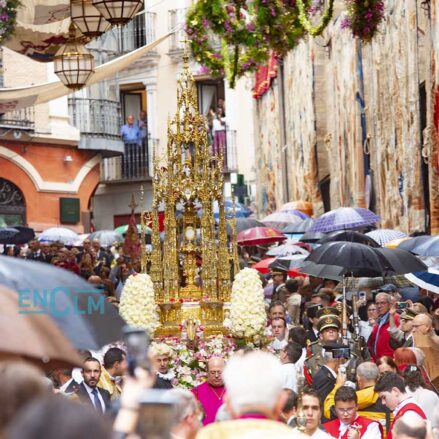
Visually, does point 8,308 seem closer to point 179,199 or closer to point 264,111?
point 179,199

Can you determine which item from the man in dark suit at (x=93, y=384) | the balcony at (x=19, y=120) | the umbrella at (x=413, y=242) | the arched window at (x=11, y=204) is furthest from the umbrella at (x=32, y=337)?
the arched window at (x=11, y=204)

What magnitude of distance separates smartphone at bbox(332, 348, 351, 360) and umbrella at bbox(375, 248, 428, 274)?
2.60 m

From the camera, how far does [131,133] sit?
144 feet

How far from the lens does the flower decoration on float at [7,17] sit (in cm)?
1505

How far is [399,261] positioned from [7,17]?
4.95 meters

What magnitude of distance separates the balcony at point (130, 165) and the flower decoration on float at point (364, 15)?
87.5 ft

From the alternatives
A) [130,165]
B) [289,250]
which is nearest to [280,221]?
[289,250]

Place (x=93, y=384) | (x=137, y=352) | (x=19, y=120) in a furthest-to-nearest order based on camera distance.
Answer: (x=19, y=120) → (x=93, y=384) → (x=137, y=352)

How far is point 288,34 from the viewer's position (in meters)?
17.2

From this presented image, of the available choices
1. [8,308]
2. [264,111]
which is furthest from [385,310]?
[264,111]

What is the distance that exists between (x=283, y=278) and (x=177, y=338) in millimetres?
6066

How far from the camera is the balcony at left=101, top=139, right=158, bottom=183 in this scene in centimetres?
4394

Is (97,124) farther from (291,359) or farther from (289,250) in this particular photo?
(291,359)

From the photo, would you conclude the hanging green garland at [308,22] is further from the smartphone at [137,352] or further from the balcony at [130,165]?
the balcony at [130,165]
